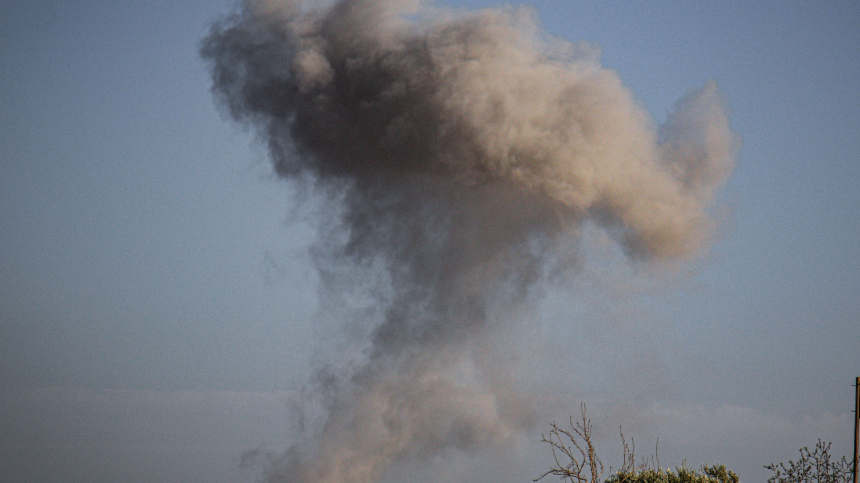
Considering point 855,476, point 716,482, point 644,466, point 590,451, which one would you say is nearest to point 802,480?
point 855,476

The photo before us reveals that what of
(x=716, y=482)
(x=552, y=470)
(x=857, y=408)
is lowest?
(x=552, y=470)

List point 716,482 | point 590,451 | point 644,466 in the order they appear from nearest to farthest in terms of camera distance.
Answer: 1. point 590,451
2. point 644,466
3. point 716,482

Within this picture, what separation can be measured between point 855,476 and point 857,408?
210cm

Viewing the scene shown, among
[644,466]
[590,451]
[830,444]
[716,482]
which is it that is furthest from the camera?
[830,444]

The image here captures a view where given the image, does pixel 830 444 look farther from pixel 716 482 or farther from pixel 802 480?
pixel 716 482

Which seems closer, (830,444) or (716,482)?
(716,482)

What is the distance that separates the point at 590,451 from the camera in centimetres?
1617

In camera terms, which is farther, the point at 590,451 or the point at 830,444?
the point at 830,444

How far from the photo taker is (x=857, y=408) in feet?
76.7

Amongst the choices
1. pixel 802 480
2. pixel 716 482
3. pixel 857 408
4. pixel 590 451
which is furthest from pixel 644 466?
pixel 802 480

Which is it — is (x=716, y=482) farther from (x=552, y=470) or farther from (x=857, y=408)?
(x=552, y=470)

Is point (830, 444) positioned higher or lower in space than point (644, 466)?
higher

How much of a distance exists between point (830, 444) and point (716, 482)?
7.98 metres

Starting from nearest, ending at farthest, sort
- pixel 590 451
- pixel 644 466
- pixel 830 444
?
pixel 590 451 < pixel 644 466 < pixel 830 444
